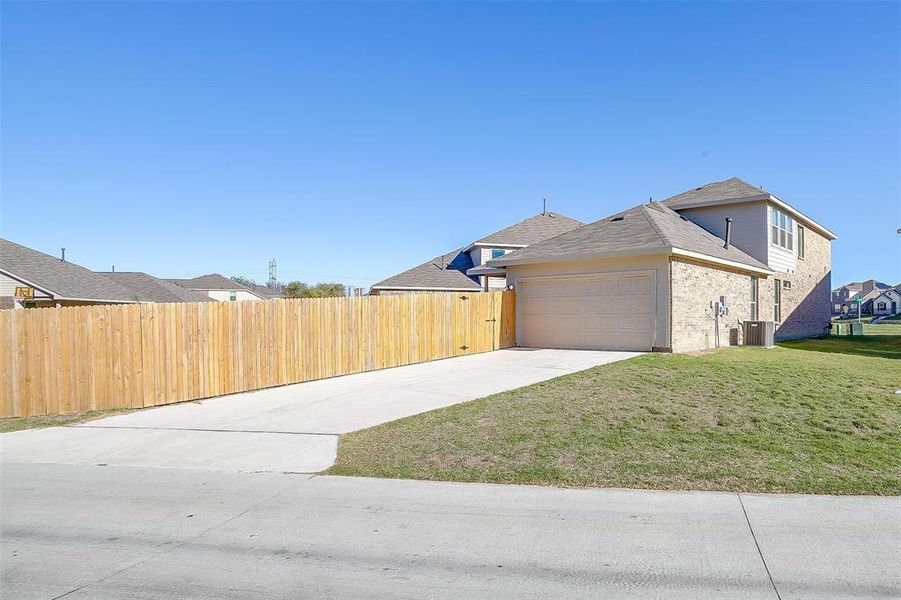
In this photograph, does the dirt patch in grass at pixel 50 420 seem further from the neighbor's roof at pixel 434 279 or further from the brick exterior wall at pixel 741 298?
the neighbor's roof at pixel 434 279

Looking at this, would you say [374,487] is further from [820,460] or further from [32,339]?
[32,339]

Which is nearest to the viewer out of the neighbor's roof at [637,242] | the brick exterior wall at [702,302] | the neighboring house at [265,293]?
the brick exterior wall at [702,302]

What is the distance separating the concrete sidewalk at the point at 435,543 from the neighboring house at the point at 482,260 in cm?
2598

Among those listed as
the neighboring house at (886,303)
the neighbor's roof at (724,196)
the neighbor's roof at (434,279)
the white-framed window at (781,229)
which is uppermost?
the neighbor's roof at (724,196)

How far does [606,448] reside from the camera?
6691mm

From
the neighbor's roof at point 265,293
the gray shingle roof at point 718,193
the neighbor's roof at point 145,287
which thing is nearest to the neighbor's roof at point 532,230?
the gray shingle roof at point 718,193

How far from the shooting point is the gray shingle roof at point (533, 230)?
32500 millimetres

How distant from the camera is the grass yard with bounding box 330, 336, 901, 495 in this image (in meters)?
5.82

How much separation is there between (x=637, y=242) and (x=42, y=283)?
21072 mm

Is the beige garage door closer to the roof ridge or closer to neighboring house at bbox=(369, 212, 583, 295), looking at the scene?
the roof ridge

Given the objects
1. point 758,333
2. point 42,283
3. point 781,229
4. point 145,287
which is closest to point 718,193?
point 781,229

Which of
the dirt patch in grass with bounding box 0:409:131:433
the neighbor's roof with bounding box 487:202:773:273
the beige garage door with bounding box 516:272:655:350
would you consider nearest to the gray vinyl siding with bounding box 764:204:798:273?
the neighbor's roof with bounding box 487:202:773:273

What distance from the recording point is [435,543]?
4.34m

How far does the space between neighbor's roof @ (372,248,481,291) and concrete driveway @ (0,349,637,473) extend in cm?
1891
